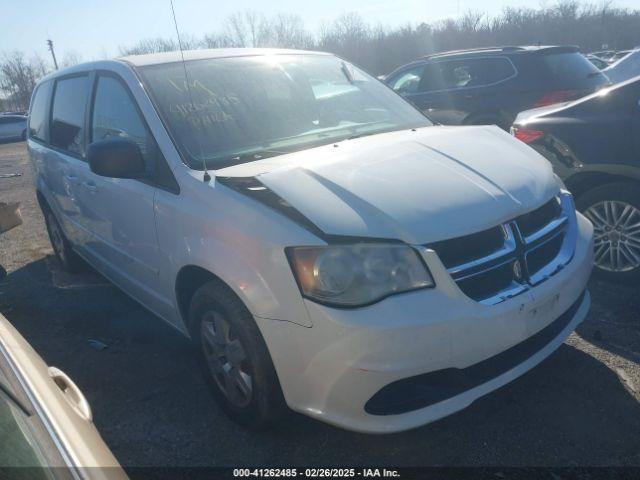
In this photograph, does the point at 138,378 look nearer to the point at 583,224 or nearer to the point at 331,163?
the point at 331,163

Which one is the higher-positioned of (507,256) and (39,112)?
(39,112)

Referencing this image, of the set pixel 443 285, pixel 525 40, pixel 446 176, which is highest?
pixel 446 176

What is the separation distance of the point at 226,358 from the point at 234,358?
0.11 meters

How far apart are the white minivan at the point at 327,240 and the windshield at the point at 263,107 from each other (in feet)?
0.04

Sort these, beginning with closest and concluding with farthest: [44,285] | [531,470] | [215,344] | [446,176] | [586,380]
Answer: [531,470]
[446,176]
[215,344]
[586,380]
[44,285]

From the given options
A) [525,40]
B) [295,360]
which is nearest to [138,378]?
[295,360]

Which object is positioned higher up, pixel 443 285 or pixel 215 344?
pixel 443 285

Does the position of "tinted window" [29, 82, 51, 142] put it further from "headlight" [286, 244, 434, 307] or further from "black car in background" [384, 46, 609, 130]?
"black car in background" [384, 46, 609, 130]

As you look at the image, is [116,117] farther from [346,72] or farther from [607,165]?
[607,165]

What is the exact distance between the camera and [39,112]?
525 centimetres

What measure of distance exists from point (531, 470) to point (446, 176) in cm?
132

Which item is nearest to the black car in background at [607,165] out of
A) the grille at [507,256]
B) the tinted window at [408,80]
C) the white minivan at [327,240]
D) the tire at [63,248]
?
the white minivan at [327,240]

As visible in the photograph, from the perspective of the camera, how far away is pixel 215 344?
270cm

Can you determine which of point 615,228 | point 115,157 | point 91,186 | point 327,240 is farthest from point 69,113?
point 615,228
